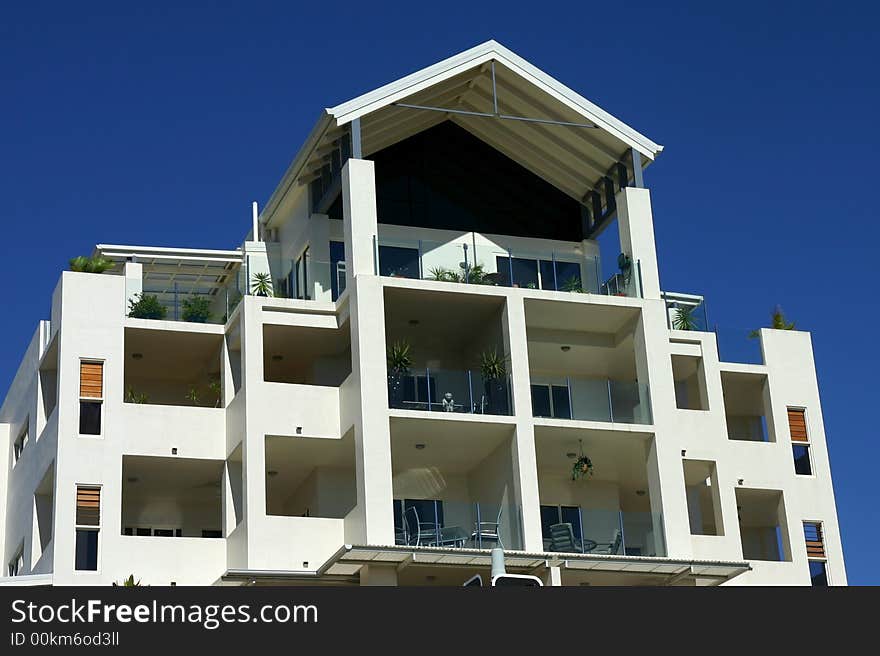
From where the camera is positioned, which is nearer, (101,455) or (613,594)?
(613,594)

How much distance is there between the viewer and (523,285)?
34.8 metres

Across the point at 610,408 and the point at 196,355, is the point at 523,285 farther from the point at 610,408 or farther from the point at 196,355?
the point at 196,355

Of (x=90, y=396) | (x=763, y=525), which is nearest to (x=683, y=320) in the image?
(x=763, y=525)

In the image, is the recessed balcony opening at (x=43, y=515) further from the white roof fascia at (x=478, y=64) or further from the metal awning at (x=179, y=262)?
the white roof fascia at (x=478, y=64)

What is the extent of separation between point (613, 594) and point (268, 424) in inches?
683

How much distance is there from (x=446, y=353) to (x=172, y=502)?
755 cm

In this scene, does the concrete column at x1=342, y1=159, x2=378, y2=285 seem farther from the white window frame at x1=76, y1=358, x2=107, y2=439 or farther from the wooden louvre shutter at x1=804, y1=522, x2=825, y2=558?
the wooden louvre shutter at x1=804, y1=522, x2=825, y2=558

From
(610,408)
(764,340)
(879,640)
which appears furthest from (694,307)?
(879,640)

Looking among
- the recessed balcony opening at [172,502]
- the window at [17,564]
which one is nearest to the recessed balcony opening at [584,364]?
the recessed balcony opening at [172,502]

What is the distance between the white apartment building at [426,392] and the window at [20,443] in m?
0.13

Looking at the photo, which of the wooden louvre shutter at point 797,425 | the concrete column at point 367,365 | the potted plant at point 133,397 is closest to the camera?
the concrete column at point 367,365

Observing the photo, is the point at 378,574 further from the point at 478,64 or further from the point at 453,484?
the point at 478,64

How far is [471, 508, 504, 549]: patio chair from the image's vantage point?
104 ft

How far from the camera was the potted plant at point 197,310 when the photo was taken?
35.5 meters
